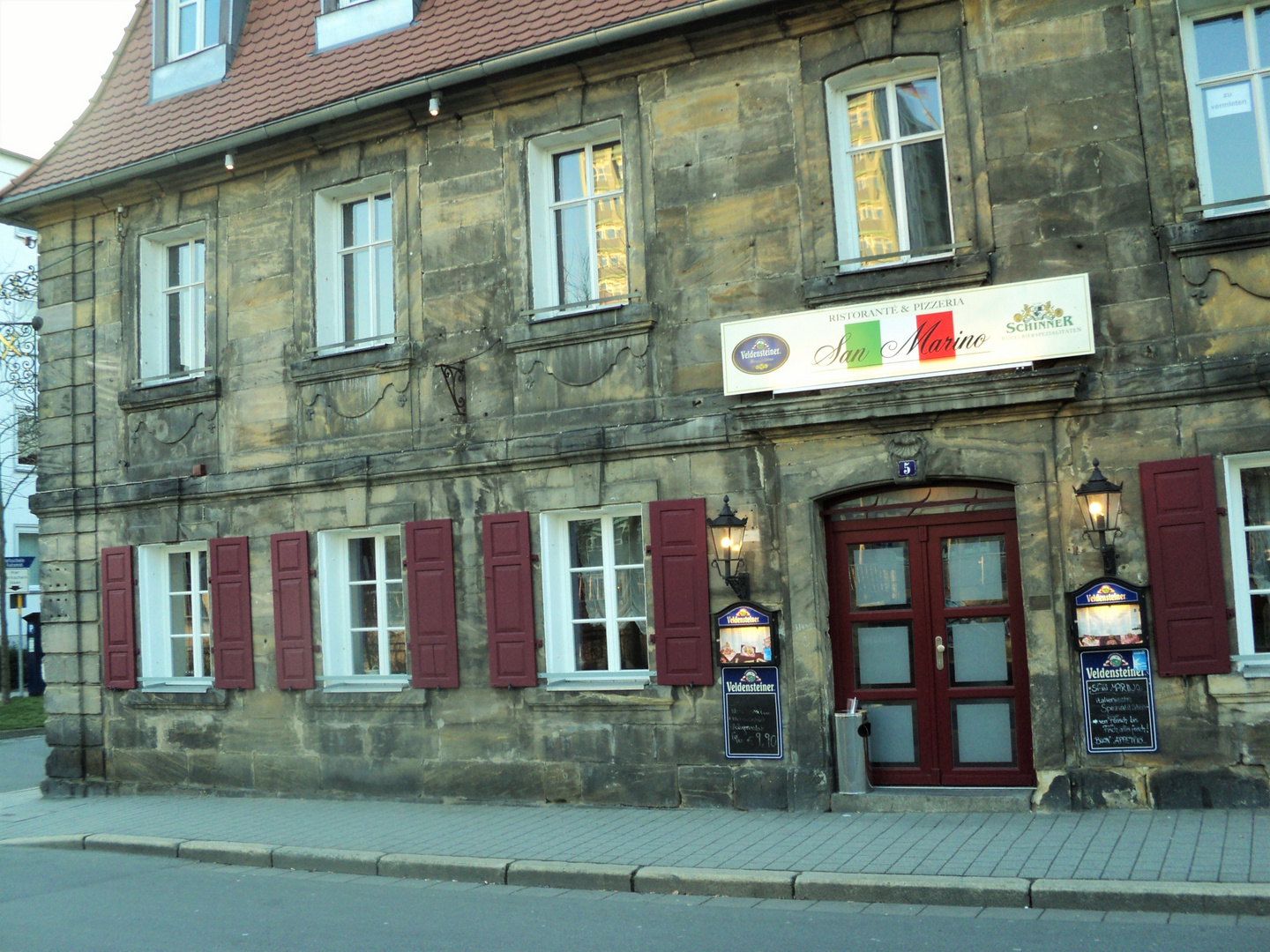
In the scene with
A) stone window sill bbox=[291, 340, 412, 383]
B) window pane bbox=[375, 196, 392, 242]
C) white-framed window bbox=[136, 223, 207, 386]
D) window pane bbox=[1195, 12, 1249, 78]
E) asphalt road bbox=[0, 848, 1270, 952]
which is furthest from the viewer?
white-framed window bbox=[136, 223, 207, 386]

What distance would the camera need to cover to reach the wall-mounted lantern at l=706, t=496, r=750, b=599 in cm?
1073

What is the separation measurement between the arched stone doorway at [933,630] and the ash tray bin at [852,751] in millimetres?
291

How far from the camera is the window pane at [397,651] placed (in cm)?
1276

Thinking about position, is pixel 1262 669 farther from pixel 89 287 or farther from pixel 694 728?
pixel 89 287

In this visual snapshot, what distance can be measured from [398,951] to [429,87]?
8319mm

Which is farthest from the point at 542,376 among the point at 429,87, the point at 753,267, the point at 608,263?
the point at 429,87

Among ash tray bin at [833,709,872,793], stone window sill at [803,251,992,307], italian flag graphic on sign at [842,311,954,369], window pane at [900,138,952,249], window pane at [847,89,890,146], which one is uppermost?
window pane at [847,89,890,146]

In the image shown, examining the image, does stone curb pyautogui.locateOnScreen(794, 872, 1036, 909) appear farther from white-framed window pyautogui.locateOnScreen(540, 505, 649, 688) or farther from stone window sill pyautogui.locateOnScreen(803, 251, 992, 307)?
stone window sill pyautogui.locateOnScreen(803, 251, 992, 307)

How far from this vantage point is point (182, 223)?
Result: 14164mm

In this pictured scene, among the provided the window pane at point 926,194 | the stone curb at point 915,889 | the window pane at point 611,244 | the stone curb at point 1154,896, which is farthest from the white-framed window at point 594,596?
the stone curb at point 1154,896

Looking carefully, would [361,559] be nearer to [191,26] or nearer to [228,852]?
[228,852]

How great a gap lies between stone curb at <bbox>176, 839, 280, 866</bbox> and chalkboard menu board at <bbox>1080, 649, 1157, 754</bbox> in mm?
6617

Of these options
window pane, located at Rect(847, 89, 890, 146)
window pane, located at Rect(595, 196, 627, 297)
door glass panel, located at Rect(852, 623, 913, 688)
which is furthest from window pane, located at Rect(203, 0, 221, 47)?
door glass panel, located at Rect(852, 623, 913, 688)

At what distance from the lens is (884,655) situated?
1064 centimetres
